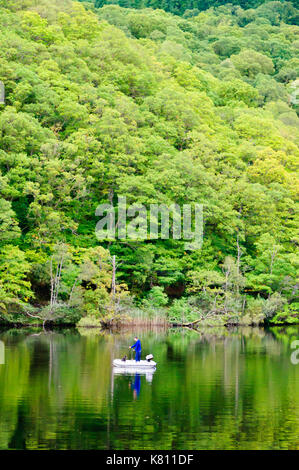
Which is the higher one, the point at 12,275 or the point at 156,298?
the point at 12,275

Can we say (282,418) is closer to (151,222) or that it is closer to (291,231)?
(151,222)

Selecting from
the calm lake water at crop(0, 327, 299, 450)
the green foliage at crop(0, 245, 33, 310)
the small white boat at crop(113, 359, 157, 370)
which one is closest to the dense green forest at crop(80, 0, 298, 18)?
the green foliage at crop(0, 245, 33, 310)

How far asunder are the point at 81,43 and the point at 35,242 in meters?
29.1

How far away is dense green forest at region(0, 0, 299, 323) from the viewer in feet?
136

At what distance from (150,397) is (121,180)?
30.2 metres

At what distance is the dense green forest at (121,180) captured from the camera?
136 ft

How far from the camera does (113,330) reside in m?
38.3

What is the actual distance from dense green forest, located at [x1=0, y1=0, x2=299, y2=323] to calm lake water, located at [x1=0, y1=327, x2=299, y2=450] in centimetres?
997

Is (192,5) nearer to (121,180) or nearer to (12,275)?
(121,180)

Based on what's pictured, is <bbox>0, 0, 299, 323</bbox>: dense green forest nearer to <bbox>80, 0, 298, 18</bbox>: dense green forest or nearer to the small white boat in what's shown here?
the small white boat

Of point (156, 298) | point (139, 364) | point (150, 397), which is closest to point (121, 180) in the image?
point (156, 298)

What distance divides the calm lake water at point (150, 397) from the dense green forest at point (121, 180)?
997cm

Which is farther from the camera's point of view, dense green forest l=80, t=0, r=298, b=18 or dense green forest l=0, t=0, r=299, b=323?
dense green forest l=80, t=0, r=298, b=18

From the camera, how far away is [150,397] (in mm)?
18969
